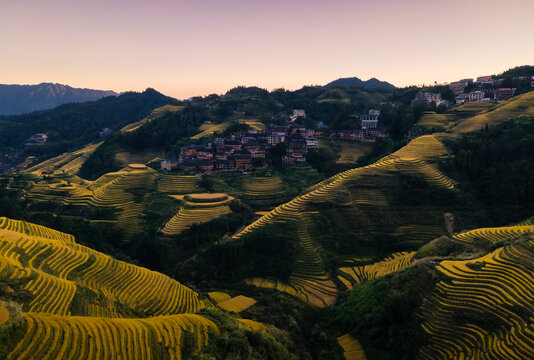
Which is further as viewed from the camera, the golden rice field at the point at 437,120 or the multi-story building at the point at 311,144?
the multi-story building at the point at 311,144

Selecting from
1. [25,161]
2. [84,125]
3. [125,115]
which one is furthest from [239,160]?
[125,115]

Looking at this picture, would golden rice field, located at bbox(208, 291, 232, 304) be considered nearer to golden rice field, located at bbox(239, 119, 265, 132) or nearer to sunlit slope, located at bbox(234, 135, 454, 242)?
sunlit slope, located at bbox(234, 135, 454, 242)

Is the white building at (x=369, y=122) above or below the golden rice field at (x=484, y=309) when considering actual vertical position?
above

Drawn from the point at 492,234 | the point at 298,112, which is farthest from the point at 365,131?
the point at 492,234

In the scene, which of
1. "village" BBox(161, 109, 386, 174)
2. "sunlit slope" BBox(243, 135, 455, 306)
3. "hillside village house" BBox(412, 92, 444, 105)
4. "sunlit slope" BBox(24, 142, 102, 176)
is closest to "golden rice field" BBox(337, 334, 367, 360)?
"sunlit slope" BBox(243, 135, 455, 306)

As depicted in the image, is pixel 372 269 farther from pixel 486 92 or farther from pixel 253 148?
pixel 486 92

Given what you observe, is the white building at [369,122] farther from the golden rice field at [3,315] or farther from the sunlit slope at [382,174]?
the golden rice field at [3,315]

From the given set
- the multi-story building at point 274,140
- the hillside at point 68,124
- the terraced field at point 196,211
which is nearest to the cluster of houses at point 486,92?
the multi-story building at point 274,140
